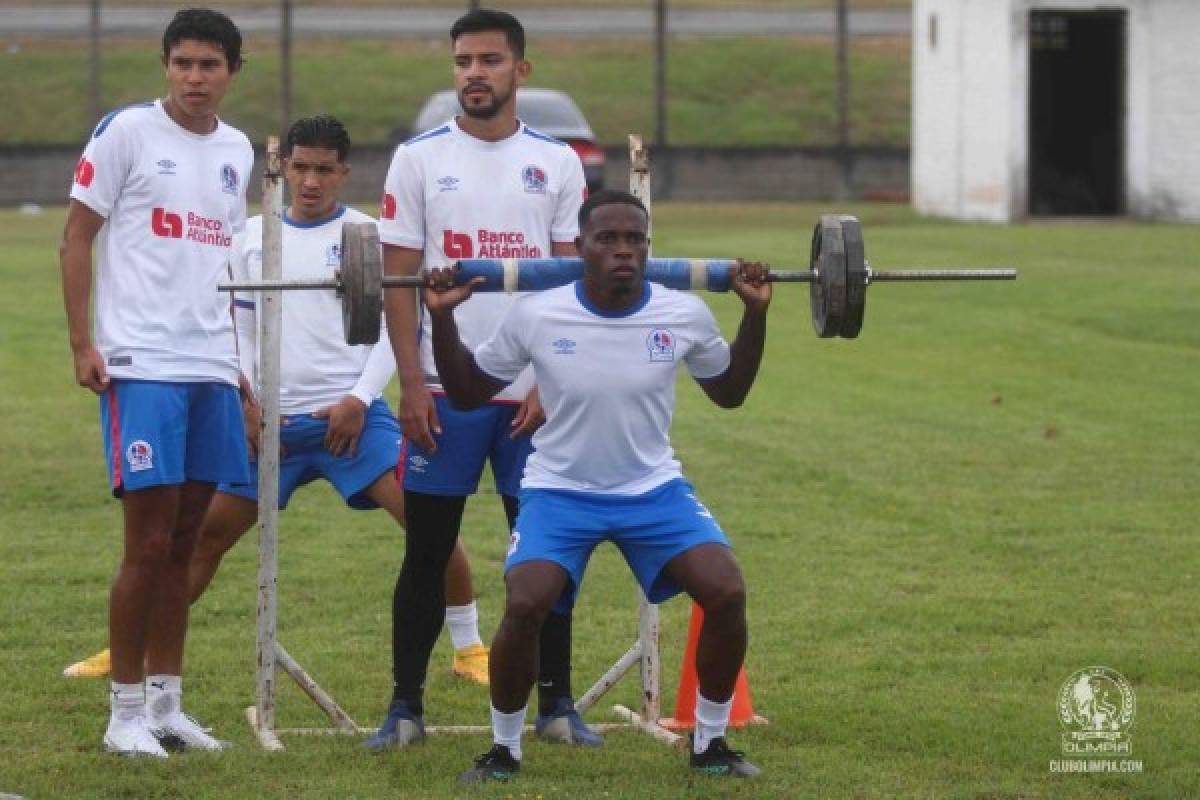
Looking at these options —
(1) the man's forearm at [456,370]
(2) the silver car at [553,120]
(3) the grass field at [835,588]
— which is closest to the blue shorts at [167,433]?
(1) the man's forearm at [456,370]

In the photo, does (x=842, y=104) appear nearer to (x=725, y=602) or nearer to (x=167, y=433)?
(x=167, y=433)

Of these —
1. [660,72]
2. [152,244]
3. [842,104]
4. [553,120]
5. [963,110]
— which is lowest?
[152,244]

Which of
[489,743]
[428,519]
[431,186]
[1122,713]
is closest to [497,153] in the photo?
[431,186]

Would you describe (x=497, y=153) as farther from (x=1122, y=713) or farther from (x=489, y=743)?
(x=1122, y=713)

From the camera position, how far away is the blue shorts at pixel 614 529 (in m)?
6.53

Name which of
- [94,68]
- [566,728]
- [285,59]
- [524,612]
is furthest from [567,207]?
[94,68]

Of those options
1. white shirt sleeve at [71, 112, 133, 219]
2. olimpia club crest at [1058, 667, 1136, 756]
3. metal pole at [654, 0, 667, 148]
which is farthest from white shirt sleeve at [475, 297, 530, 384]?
metal pole at [654, 0, 667, 148]

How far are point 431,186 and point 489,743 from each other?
1716mm

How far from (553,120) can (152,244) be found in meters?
24.6

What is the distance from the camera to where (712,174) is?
117 ft

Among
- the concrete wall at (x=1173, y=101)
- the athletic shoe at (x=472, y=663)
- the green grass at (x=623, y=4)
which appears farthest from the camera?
the green grass at (x=623, y=4)

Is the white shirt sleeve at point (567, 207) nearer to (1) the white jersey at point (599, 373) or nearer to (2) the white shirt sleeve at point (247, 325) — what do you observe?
(1) the white jersey at point (599, 373)

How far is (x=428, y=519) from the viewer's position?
716 centimetres

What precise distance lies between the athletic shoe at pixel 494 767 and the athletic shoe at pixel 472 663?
60.4 inches
